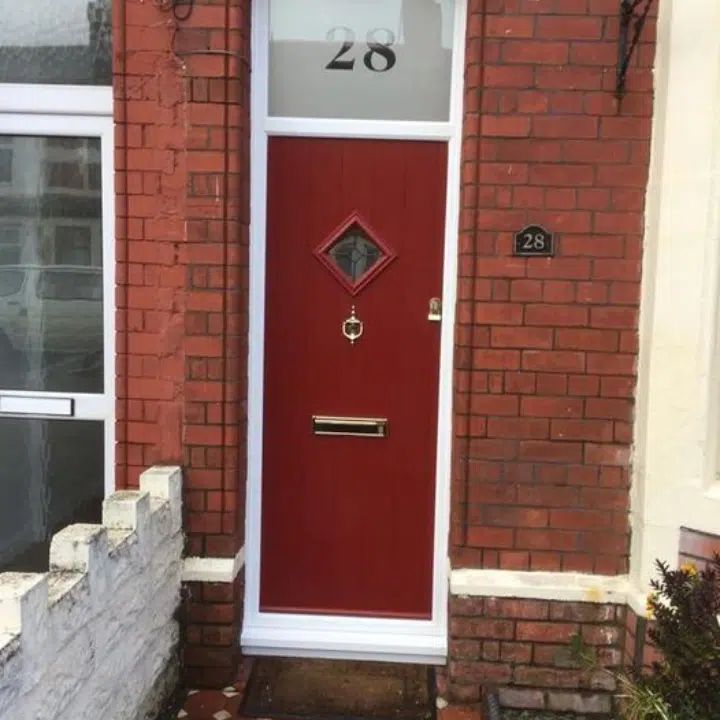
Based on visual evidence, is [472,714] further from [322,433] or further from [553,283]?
[553,283]

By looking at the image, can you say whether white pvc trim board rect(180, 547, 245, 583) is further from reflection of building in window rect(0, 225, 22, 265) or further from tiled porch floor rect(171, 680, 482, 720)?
reflection of building in window rect(0, 225, 22, 265)

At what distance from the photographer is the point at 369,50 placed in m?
3.57

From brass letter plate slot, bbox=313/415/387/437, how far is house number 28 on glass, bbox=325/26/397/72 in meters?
1.51

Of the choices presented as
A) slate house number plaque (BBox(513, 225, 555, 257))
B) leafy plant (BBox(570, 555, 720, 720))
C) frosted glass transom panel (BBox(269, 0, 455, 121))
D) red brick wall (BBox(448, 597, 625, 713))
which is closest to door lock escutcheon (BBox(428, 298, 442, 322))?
slate house number plaque (BBox(513, 225, 555, 257))

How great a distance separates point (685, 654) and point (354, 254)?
201 cm

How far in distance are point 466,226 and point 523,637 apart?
66.6 inches

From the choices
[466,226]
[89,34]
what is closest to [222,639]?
[466,226]

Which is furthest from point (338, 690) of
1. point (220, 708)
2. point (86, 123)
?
point (86, 123)

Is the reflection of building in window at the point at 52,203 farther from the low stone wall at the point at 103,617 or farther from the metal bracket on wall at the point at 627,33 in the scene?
the metal bracket on wall at the point at 627,33

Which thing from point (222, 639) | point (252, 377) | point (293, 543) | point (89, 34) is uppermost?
point (89, 34)

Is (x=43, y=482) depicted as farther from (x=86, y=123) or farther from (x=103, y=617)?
(x=86, y=123)

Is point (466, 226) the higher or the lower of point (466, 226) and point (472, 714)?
A: the higher

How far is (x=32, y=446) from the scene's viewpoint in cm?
380

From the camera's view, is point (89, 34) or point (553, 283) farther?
point (89, 34)
